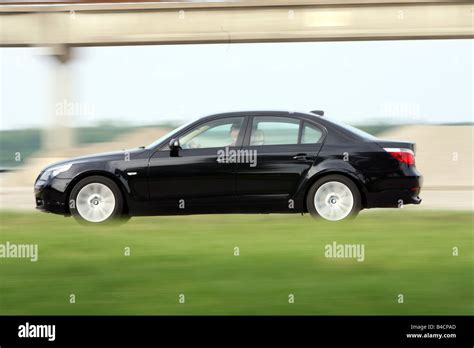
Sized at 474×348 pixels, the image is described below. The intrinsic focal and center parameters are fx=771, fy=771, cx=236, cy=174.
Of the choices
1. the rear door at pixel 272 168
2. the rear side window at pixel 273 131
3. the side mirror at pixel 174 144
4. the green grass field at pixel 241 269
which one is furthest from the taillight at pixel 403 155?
the side mirror at pixel 174 144

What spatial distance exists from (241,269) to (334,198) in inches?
125

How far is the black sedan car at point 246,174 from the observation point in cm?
954

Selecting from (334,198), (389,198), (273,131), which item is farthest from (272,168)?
(389,198)

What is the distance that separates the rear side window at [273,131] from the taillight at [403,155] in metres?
1.18

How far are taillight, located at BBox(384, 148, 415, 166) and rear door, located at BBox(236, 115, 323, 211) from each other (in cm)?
90

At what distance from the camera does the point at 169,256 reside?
7.22m

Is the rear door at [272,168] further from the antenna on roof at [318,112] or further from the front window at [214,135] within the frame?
the antenna on roof at [318,112]

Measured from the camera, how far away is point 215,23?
18.4 metres

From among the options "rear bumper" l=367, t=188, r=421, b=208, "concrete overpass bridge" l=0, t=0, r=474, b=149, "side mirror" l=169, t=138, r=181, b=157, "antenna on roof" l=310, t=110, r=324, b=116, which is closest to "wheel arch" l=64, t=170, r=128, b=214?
"side mirror" l=169, t=138, r=181, b=157

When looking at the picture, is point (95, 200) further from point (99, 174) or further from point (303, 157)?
point (303, 157)

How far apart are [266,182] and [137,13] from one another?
10163mm

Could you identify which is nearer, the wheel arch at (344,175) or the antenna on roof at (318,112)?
the wheel arch at (344,175)

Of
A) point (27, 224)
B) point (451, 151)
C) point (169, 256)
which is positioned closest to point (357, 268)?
point (169, 256)

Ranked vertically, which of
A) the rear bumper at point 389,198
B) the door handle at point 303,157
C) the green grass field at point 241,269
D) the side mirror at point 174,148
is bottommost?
the green grass field at point 241,269
